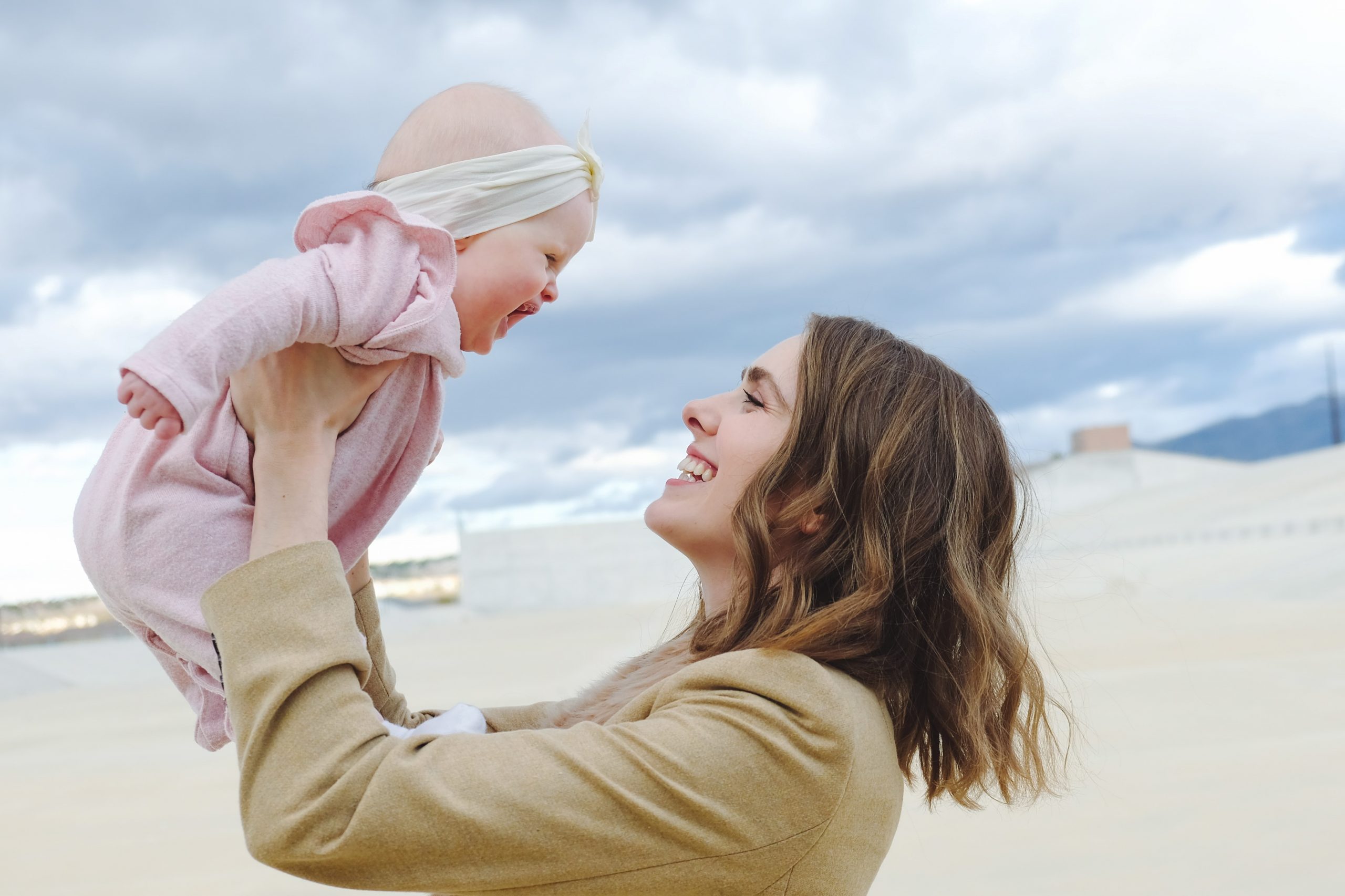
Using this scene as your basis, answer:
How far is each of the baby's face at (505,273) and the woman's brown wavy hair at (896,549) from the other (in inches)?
16.7

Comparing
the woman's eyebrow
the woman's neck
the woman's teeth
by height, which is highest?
the woman's eyebrow

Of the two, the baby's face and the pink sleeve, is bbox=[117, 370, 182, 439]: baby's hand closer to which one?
the pink sleeve

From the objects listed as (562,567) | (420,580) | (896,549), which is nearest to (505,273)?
(896,549)

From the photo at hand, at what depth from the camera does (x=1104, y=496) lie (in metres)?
24.8

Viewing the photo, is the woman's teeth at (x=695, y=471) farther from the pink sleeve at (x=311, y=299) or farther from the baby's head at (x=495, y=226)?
the pink sleeve at (x=311, y=299)

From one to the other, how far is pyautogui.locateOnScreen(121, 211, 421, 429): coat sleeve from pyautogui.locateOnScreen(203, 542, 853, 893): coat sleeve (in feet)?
0.71

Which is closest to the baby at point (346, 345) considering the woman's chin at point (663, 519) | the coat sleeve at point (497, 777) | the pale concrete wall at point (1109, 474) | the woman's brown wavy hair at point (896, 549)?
the coat sleeve at point (497, 777)

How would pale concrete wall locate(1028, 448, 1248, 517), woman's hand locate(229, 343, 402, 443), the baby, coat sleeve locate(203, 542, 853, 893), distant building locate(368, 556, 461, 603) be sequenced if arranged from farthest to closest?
pale concrete wall locate(1028, 448, 1248, 517) → distant building locate(368, 556, 461, 603) → woman's hand locate(229, 343, 402, 443) → the baby → coat sleeve locate(203, 542, 853, 893)

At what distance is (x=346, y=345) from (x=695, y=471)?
0.55 meters

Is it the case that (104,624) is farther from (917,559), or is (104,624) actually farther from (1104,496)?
(1104,496)

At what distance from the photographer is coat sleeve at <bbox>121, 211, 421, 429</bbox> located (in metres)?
1.24

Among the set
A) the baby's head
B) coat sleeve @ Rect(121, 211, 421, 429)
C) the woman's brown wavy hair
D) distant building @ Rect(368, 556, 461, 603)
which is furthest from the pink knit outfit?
distant building @ Rect(368, 556, 461, 603)

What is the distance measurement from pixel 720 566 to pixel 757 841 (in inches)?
18.6

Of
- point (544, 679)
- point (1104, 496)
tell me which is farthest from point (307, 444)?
point (1104, 496)
